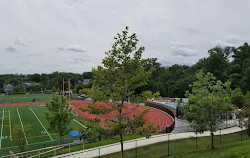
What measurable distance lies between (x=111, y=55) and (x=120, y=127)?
11.9ft

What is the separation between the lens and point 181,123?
2745 centimetres

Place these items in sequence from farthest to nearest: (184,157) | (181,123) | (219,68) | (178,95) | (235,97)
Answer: (178,95) → (219,68) → (235,97) → (181,123) → (184,157)

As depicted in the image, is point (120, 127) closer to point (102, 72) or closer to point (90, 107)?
point (90, 107)

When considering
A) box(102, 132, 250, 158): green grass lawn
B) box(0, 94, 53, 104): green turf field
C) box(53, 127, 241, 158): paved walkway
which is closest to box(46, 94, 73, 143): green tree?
box(53, 127, 241, 158): paved walkway

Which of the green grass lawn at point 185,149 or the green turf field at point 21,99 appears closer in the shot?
the green grass lawn at point 185,149

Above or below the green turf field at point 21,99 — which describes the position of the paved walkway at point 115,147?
above

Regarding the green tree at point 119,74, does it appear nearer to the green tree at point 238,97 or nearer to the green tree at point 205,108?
the green tree at point 205,108

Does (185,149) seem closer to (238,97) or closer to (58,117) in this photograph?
(58,117)

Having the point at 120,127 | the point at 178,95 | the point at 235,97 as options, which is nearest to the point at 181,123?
the point at 235,97

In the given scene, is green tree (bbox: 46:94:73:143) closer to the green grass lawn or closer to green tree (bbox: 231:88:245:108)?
the green grass lawn

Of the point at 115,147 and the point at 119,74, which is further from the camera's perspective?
the point at 115,147

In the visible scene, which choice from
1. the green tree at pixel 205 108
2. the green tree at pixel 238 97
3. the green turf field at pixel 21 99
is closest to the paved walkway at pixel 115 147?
the green tree at pixel 205 108

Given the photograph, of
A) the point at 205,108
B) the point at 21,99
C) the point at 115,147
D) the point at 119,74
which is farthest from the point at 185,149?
the point at 21,99

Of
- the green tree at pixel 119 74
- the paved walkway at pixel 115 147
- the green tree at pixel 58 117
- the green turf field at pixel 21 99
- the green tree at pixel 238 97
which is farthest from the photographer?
the green turf field at pixel 21 99
